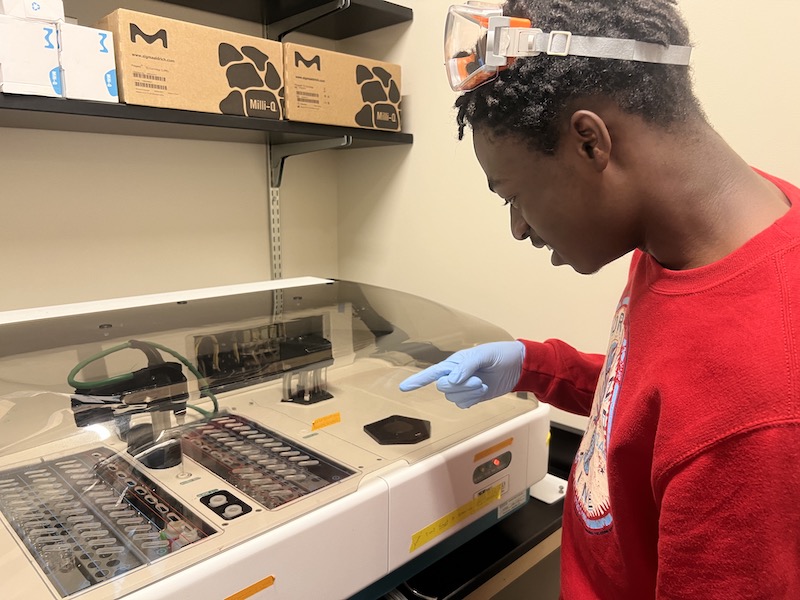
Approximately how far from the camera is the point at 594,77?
0.51 metres

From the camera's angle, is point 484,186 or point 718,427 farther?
point 484,186

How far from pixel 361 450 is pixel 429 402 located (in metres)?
0.18

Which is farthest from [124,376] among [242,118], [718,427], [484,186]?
[484,186]

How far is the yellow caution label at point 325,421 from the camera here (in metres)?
0.89

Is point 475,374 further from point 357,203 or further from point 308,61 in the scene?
point 357,203

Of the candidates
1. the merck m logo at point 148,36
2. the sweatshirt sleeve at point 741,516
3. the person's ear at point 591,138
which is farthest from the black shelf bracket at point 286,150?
the sweatshirt sleeve at point 741,516

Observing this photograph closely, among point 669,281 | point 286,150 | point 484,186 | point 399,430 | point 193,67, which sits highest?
point 193,67

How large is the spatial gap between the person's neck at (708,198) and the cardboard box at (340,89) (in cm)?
96

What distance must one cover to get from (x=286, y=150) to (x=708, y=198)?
1245mm

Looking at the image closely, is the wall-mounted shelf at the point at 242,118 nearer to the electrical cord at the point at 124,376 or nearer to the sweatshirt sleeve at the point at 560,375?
the electrical cord at the point at 124,376

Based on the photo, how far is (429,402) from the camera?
98 centimetres

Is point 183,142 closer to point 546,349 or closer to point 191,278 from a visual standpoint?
point 191,278

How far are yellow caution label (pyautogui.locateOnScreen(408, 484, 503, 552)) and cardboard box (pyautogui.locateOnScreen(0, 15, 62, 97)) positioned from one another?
0.91m

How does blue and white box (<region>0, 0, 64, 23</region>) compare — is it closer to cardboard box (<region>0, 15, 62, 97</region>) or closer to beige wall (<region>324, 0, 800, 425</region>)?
cardboard box (<region>0, 15, 62, 97</region>)
